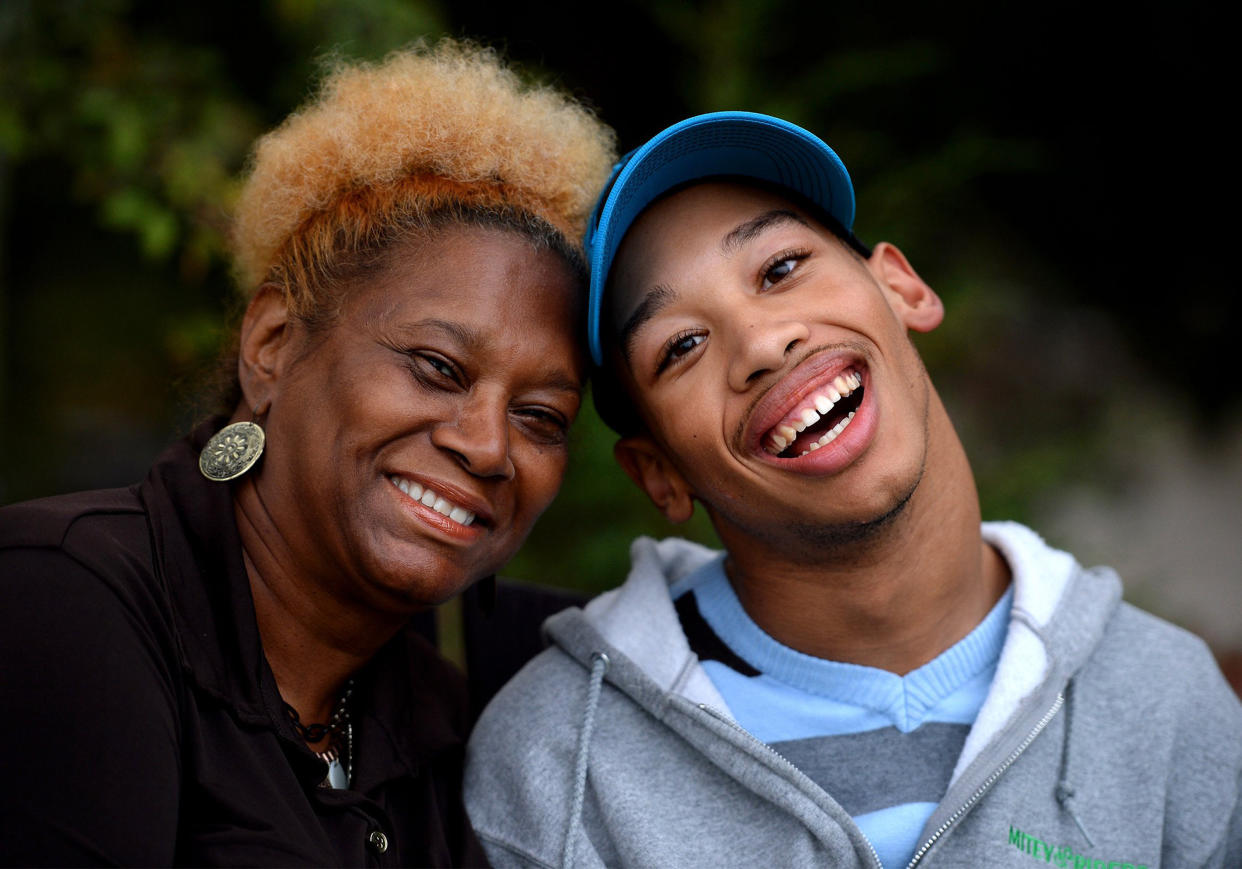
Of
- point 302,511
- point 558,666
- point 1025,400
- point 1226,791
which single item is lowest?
point 1226,791

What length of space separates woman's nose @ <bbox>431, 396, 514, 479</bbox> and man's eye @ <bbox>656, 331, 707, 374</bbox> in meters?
0.35

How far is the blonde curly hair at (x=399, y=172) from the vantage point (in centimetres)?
204

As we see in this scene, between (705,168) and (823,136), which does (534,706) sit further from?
(823,136)

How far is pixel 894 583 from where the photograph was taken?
7.04ft

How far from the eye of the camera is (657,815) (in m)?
2.00

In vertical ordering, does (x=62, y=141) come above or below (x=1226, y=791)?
above

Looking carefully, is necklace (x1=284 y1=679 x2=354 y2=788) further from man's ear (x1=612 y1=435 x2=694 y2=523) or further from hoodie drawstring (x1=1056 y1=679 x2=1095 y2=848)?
hoodie drawstring (x1=1056 y1=679 x2=1095 y2=848)

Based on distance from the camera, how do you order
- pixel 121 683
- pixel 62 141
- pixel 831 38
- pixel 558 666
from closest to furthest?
pixel 121 683 < pixel 558 666 < pixel 62 141 < pixel 831 38

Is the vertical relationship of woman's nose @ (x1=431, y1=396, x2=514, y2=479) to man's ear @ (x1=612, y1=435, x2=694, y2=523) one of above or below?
below

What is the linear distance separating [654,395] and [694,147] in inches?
19.8

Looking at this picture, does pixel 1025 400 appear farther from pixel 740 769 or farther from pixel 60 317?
pixel 60 317

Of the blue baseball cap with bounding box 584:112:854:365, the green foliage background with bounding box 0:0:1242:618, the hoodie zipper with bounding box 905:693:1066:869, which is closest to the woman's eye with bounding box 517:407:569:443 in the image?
the blue baseball cap with bounding box 584:112:854:365

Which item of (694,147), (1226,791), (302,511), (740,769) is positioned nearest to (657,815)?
(740,769)

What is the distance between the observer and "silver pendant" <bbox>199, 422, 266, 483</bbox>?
1.97m
